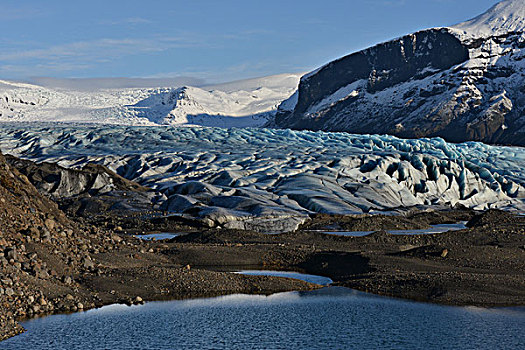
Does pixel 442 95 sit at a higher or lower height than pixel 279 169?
higher

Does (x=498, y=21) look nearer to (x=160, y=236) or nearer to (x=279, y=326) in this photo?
(x=160, y=236)

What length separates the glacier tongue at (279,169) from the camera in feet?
143

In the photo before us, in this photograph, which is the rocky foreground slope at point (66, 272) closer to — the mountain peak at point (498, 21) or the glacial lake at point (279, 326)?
the glacial lake at point (279, 326)

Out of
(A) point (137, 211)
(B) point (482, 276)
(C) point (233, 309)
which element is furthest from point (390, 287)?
(A) point (137, 211)

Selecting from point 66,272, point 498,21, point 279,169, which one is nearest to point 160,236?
point 66,272

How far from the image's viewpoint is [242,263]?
27.5 m

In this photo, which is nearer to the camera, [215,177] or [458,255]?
[458,255]

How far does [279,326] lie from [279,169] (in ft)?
116

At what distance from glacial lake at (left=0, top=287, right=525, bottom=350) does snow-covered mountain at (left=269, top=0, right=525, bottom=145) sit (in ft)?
433

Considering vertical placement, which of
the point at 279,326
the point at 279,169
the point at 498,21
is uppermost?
the point at 498,21

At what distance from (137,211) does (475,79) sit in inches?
5270

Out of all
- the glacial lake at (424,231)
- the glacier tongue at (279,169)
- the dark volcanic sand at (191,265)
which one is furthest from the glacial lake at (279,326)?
the glacier tongue at (279,169)

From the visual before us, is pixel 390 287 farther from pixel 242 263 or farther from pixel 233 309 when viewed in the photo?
pixel 242 263

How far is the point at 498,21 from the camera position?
181m
